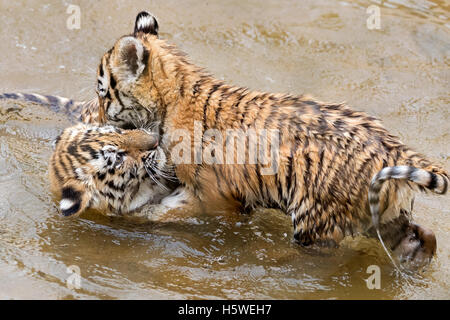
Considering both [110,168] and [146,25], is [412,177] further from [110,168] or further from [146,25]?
[146,25]

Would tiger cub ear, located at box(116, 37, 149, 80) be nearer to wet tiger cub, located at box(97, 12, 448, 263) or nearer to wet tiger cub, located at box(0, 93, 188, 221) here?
wet tiger cub, located at box(97, 12, 448, 263)

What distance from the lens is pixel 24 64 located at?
6.41 m

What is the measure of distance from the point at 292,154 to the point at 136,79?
1.35 metres

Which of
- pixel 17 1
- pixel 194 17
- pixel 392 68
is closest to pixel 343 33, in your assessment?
pixel 392 68

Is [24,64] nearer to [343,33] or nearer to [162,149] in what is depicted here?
[162,149]

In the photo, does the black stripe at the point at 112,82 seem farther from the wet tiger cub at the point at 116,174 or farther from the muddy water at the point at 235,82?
the muddy water at the point at 235,82

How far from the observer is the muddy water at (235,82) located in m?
3.72

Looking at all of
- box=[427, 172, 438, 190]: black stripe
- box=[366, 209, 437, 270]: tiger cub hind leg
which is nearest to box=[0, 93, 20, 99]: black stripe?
box=[366, 209, 437, 270]: tiger cub hind leg

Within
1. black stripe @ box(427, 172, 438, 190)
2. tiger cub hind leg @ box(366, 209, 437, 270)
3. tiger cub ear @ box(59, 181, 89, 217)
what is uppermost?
black stripe @ box(427, 172, 438, 190)

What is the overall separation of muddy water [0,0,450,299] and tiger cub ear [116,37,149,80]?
108 centimetres

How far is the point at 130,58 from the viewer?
432 centimetres

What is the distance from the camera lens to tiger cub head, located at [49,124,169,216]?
4.31 meters

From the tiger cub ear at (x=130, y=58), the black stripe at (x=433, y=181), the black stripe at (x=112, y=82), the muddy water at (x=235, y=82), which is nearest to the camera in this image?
the black stripe at (x=433, y=181)

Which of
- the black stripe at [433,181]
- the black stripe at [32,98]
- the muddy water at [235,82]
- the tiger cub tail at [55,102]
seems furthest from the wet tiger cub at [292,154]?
the black stripe at [32,98]
